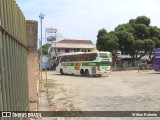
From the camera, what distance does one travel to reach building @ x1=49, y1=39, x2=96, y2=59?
7975 centimetres

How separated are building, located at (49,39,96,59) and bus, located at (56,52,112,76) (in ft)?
117

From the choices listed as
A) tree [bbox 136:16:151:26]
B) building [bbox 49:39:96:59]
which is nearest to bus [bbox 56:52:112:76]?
tree [bbox 136:16:151:26]

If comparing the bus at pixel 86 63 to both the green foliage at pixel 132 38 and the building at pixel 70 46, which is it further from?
the building at pixel 70 46

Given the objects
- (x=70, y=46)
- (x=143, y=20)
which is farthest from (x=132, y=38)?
(x=70, y=46)

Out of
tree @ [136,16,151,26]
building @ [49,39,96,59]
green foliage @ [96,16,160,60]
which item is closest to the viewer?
green foliage @ [96,16,160,60]

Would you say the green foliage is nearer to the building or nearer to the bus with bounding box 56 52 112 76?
the bus with bounding box 56 52 112 76

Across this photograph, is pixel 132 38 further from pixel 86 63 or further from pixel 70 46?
pixel 70 46

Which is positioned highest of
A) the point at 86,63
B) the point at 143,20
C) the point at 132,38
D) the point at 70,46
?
the point at 143,20

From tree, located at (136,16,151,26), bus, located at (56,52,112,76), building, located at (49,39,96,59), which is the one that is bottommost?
bus, located at (56,52,112,76)

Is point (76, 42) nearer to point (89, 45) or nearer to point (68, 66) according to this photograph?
point (89, 45)

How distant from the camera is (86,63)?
123ft

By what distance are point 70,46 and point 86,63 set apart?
44945 mm

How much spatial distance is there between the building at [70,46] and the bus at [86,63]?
3558 cm

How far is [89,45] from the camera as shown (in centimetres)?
8550
